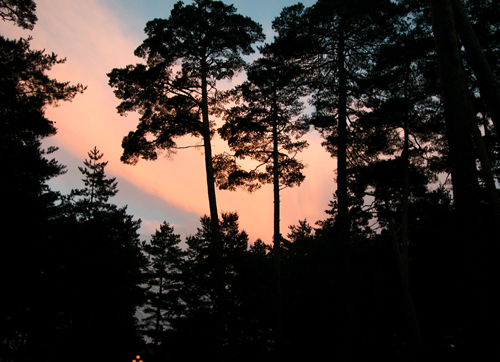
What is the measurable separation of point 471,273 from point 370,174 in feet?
27.8

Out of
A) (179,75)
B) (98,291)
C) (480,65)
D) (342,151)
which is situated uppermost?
(179,75)

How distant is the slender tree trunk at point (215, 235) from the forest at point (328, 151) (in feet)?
0.18

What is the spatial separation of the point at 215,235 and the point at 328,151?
23.3 feet

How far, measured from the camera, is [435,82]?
12.0 meters

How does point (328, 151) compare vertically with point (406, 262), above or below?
above

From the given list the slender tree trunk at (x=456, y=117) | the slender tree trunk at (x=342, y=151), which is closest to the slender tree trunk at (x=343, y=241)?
the slender tree trunk at (x=342, y=151)

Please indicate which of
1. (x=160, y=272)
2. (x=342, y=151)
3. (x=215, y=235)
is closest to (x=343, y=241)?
(x=342, y=151)

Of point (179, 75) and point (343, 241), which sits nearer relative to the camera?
point (343, 241)

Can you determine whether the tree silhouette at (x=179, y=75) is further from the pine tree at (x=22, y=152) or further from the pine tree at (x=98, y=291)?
the pine tree at (x=98, y=291)

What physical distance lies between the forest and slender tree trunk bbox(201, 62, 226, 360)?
0.18 feet

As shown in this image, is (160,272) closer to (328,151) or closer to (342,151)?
(328,151)

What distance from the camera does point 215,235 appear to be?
10930 millimetres

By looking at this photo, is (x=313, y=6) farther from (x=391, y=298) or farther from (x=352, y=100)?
(x=391, y=298)

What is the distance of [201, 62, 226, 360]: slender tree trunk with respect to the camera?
9941mm
